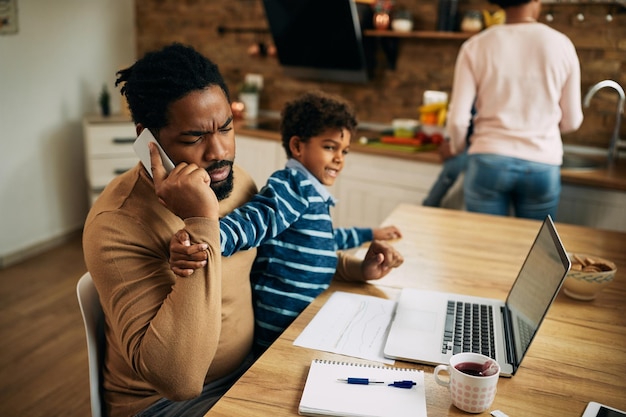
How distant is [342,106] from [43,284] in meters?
2.41

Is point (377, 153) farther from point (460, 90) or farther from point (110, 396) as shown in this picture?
point (110, 396)

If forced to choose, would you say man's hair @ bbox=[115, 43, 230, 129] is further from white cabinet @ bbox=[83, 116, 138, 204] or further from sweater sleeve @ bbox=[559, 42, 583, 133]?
white cabinet @ bbox=[83, 116, 138, 204]

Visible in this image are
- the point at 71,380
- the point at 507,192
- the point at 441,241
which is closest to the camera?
the point at 441,241

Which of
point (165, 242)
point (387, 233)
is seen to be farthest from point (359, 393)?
point (387, 233)

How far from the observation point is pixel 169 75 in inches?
44.4

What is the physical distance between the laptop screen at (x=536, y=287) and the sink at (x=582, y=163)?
1.75 m

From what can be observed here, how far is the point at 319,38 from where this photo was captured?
361 cm

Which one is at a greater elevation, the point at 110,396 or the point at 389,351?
the point at 389,351

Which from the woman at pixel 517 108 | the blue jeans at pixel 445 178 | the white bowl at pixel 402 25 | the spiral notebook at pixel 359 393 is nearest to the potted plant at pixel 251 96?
the white bowl at pixel 402 25

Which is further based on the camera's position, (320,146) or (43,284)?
(43,284)

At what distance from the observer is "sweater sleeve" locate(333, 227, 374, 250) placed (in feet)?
5.58

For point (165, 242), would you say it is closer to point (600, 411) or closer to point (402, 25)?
point (600, 411)

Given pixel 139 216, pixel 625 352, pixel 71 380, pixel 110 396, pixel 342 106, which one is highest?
pixel 342 106

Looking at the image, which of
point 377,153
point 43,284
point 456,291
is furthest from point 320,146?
point 43,284
